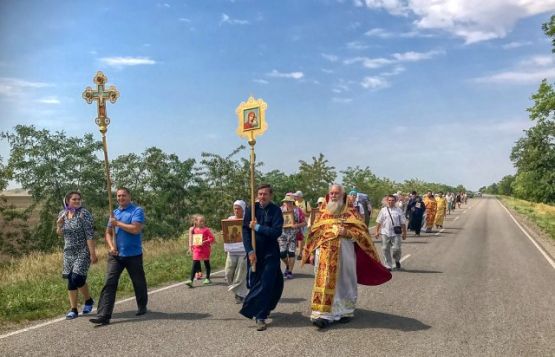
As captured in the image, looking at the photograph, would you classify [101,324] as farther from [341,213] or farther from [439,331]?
[439,331]

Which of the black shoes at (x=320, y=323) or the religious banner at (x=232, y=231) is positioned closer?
the black shoes at (x=320, y=323)

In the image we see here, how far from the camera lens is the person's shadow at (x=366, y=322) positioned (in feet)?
21.3

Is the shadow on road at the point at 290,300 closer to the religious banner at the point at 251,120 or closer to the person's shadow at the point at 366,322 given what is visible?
the person's shadow at the point at 366,322

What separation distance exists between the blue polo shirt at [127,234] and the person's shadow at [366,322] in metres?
2.30

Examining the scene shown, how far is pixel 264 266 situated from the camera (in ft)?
22.3

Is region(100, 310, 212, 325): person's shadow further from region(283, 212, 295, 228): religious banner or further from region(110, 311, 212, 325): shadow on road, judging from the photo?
region(283, 212, 295, 228): religious banner

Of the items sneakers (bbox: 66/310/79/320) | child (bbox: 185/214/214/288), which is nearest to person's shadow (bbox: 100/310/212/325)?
sneakers (bbox: 66/310/79/320)

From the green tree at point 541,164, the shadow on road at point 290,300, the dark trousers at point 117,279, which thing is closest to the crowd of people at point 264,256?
the dark trousers at point 117,279

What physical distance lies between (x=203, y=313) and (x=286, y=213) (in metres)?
3.84

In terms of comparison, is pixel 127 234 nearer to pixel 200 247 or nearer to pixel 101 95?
pixel 101 95

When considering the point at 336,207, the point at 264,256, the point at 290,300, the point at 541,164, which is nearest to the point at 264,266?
the point at 264,256

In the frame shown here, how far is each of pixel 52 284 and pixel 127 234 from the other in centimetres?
376

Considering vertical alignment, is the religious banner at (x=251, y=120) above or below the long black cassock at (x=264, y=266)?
above

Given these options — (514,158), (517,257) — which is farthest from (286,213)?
(514,158)
